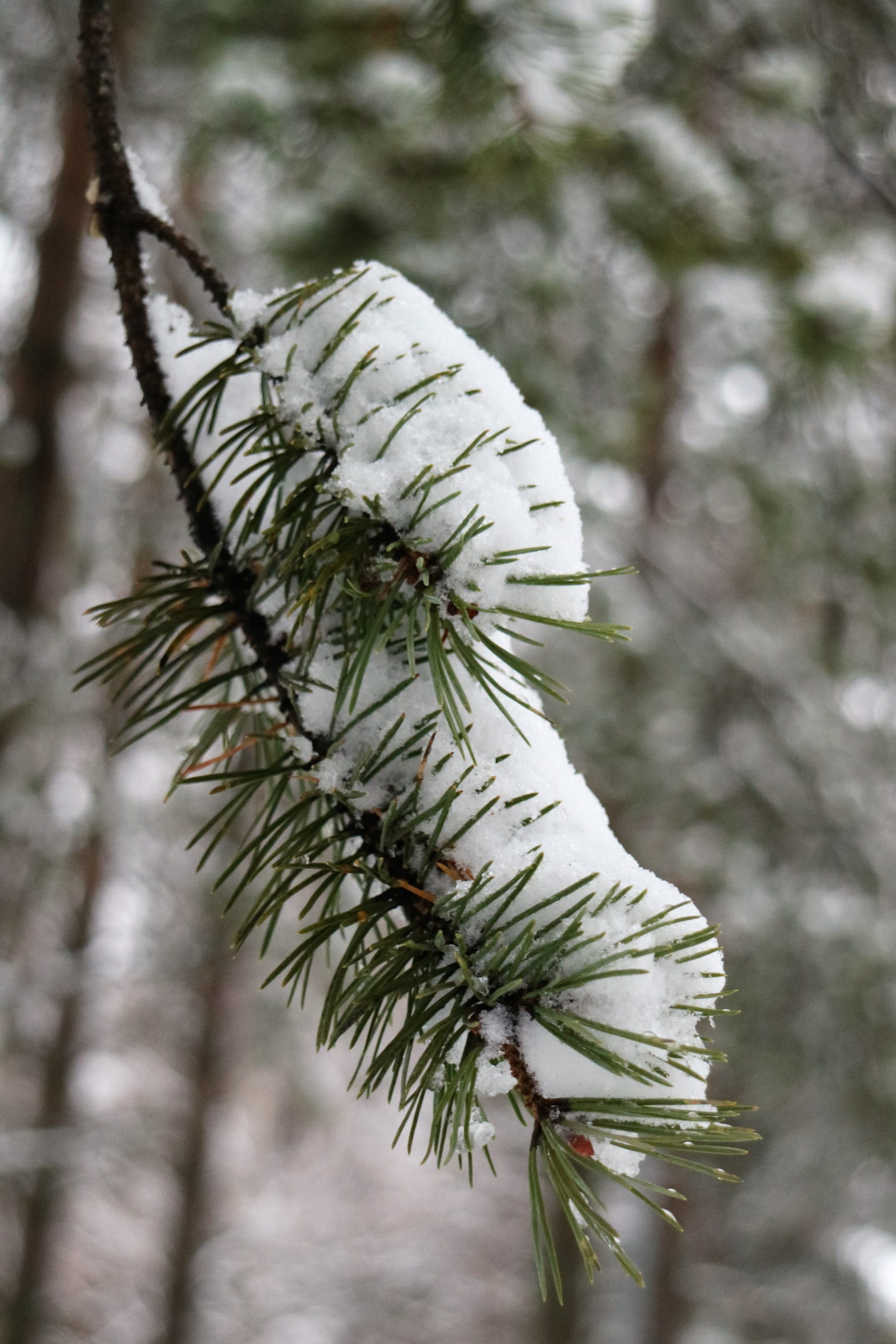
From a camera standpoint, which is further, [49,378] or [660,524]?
[660,524]

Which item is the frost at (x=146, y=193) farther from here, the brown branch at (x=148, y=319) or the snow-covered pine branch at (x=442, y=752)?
Answer: the snow-covered pine branch at (x=442, y=752)

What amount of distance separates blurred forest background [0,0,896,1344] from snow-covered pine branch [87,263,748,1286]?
3.35 feet

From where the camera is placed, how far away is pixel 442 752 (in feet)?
2.00

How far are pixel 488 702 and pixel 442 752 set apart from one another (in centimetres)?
6

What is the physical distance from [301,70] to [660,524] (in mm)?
3916

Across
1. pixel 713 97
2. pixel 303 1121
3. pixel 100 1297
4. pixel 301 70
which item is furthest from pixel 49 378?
pixel 100 1297

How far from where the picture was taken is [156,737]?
4703 mm

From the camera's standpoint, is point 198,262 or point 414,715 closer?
point 414,715

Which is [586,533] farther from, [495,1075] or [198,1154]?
[198,1154]

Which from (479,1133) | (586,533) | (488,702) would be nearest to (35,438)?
(586,533)

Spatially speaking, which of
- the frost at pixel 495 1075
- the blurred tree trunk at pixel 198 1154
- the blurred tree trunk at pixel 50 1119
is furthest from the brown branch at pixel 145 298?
the blurred tree trunk at pixel 198 1154

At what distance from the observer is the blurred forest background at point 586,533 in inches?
92.7

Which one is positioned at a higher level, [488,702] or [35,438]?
[35,438]

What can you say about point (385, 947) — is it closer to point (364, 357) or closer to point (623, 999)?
point (623, 999)
